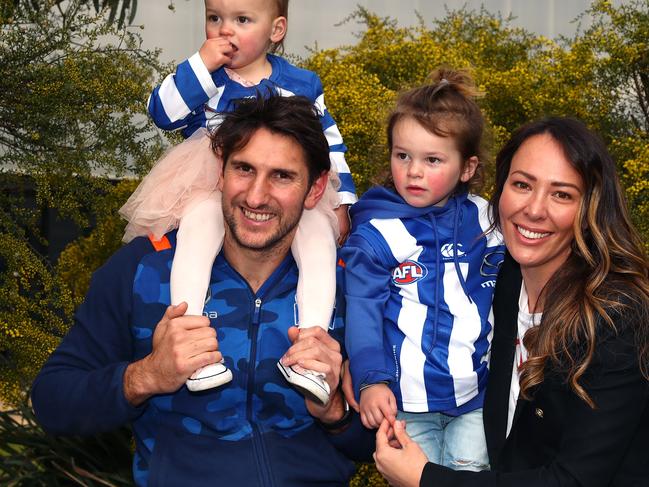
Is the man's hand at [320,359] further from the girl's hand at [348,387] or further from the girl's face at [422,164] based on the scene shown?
the girl's face at [422,164]

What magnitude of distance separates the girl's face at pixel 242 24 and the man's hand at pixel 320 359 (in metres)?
1.09

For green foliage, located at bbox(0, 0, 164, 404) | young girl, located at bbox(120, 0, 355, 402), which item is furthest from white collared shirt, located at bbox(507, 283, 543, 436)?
green foliage, located at bbox(0, 0, 164, 404)

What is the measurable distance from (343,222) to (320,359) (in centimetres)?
78

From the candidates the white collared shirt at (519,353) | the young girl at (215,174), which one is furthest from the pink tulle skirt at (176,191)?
the white collared shirt at (519,353)

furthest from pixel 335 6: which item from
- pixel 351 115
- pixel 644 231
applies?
pixel 644 231

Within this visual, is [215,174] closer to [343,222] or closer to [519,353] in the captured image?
[343,222]

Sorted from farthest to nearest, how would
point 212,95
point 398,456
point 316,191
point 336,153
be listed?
1. point 336,153
2. point 212,95
3. point 316,191
4. point 398,456

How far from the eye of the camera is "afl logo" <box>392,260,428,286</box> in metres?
3.14

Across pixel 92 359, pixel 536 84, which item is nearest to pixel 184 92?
pixel 92 359

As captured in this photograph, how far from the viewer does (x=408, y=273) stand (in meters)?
3.15

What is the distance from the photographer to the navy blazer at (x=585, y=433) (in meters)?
2.50


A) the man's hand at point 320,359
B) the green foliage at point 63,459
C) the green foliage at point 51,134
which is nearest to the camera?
the man's hand at point 320,359

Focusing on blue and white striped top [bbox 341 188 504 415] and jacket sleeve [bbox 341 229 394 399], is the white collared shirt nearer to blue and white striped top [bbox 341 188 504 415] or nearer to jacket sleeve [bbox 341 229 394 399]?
blue and white striped top [bbox 341 188 504 415]

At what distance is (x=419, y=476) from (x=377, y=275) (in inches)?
26.6
